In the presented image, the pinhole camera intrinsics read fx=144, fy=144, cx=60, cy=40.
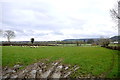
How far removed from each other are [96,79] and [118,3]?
20.7m

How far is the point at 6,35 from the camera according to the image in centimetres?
8419

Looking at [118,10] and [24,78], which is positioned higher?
[118,10]

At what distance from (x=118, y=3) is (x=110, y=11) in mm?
2045

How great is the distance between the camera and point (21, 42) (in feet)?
227

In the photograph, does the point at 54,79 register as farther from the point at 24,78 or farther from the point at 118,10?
the point at 118,10

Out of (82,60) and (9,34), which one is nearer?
(82,60)

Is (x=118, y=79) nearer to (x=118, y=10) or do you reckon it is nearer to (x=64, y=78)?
(x=64, y=78)

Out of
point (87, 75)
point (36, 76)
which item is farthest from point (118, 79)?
point (36, 76)

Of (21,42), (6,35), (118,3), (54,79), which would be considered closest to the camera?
(54,79)

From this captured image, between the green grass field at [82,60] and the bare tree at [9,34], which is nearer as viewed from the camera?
the green grass field at [82,60]

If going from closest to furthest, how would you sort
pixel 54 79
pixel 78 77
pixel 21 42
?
pixel 54 79 → pixel 78 77 → pixel 21 42

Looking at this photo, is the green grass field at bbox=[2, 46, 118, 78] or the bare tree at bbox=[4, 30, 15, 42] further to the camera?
the bare tree at bbox=[4, 30, 15, 42]

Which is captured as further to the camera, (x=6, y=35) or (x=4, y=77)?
(x=6, y=35)

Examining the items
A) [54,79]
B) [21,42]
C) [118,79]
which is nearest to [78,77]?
[54,79]
